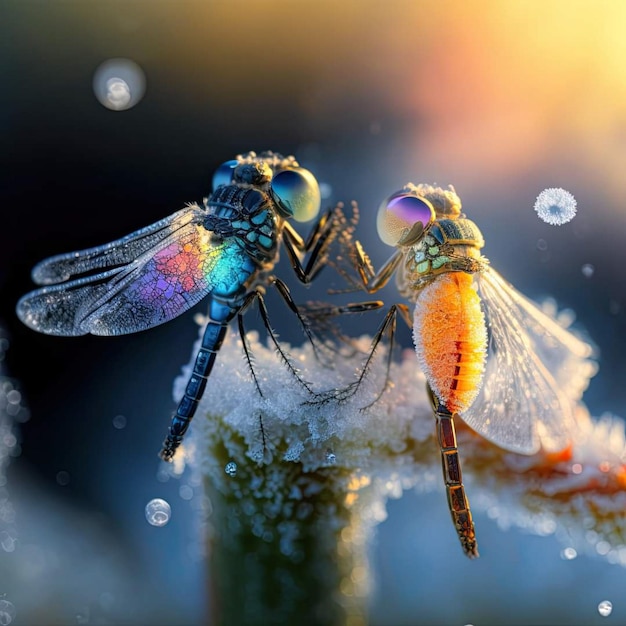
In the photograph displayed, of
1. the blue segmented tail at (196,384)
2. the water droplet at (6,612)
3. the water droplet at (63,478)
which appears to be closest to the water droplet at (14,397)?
the water droplet at (63,478)

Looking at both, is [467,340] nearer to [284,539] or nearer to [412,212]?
[412,212]

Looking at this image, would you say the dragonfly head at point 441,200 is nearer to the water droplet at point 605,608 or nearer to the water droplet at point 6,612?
the water droplet at point 605,608

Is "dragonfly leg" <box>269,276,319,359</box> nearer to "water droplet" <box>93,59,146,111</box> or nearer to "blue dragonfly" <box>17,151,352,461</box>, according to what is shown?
"blue dragonfly" <box>17,151,352,461</box>

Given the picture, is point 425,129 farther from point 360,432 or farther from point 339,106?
point 360,432

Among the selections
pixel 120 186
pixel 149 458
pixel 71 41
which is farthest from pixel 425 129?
pixel 149 458

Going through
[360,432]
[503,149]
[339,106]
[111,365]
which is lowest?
[360,432]

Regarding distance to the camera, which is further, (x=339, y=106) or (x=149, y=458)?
(x=339, y=106)

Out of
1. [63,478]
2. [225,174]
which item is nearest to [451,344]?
[225,174]
